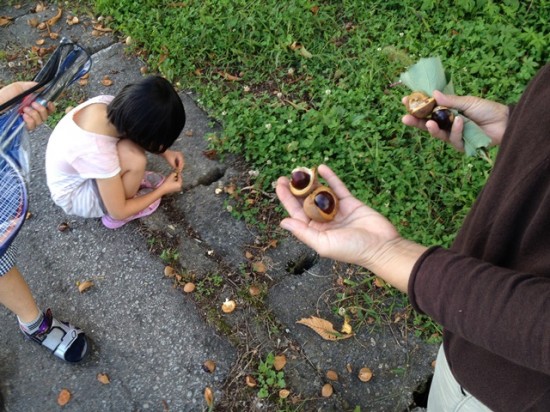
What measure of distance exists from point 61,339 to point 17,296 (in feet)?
1.00

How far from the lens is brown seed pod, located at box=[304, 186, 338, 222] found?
182 cm

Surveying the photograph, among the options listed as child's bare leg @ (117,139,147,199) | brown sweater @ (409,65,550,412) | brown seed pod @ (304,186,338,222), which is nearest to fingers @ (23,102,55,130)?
child's bare leg @ (117,139,147,199)

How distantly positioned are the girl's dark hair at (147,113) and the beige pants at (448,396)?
5.34 feet

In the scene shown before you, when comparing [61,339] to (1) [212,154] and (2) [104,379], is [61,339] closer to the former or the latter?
(2) [104,379]

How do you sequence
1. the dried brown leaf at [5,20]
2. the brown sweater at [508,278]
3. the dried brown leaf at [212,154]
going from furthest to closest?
the dried brown leaf at [5,20]
the dried brown leaf at [212,154]
the brown sweater at [508,278]

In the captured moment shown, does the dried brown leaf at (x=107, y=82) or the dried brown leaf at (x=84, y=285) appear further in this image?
the dried brown leaf at (x=107, y=82)

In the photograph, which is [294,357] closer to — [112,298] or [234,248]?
[234,248]

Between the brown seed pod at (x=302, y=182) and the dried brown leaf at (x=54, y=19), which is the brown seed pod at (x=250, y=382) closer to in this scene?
the brown seed pod at (x=302, y=182)

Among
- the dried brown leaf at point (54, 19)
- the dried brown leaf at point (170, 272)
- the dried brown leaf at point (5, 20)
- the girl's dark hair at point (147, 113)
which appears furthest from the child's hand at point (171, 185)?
the dried brown leaf at point (5, 20)

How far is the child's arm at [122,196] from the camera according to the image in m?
2.62

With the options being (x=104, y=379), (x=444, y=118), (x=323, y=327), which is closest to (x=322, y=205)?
(x=444, y=118)

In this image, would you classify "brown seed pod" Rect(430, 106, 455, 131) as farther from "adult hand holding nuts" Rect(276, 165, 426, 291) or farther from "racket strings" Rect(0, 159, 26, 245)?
"racket strings" Rect(0, 159, 26, 245)

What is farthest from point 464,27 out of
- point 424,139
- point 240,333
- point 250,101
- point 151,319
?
point 151,319

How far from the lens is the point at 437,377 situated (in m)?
1.69
